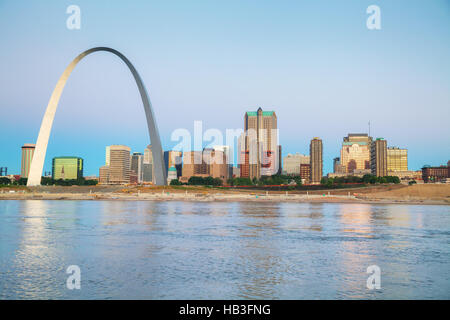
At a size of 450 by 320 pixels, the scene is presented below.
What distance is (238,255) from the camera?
16.5m

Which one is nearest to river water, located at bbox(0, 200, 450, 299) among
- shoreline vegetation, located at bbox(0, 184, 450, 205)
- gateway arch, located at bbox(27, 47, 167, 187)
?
shoreline vegetation, located at bbox(0, 184, 450, 205)

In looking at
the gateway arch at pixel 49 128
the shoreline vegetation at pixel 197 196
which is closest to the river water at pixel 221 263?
the shoreline vegetation at pixel 197 196

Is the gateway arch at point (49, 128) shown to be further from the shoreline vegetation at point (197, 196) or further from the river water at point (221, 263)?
the river water at point (221, 263)

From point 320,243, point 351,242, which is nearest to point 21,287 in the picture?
point 320,243

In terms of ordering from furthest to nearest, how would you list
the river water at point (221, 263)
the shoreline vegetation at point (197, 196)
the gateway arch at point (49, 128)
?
the gateway arch at point (49, 128), the shoreline vegetation at point (197, 196), the river water at point (221, 263)

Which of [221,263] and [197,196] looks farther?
[197,196]

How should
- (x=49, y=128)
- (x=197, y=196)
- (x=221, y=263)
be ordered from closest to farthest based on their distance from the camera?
(x=221, y=263) → (x=197, y=196) → (x=49, y=128)

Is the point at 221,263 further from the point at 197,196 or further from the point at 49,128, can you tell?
the point at 49,128

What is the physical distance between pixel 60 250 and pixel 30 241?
3.49 m

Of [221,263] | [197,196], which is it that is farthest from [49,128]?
[221,263]

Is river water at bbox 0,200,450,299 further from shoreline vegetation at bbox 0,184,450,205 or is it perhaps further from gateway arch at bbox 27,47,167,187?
gateway arch at bbox 27,47,167,187

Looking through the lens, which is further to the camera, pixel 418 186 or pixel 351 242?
pixel 418 186

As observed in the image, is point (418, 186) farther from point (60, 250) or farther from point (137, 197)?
point (60, 250)

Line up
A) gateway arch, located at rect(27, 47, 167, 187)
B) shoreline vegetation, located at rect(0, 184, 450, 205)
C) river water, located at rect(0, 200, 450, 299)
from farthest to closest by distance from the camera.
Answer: gateway arch, located at rect(27, 47, 167, 187) → shoreline vegetation, located at rect(0, 184, 450, 205) → river water, located at rect(0, 200, 450, 299)
